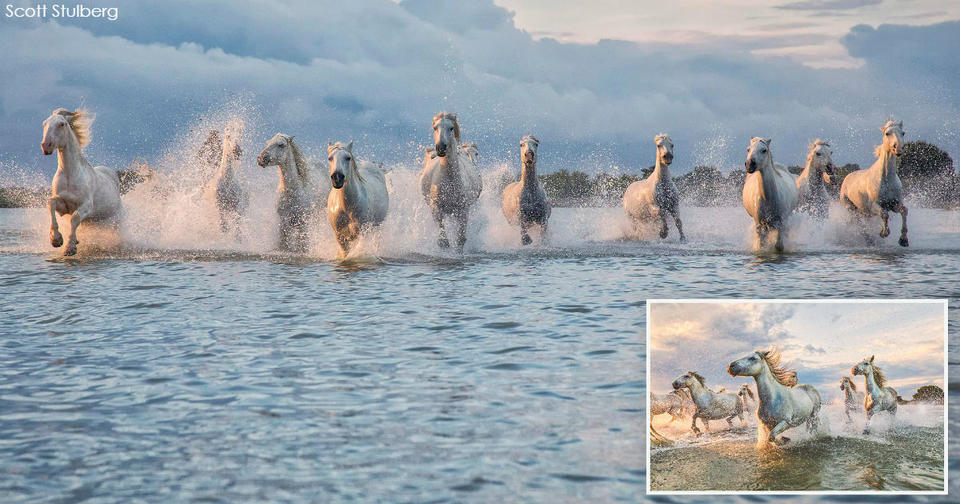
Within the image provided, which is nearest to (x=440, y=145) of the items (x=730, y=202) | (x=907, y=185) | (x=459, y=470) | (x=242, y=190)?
(x=242, y=190)

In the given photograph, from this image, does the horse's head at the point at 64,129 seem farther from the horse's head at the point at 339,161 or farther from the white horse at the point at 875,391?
the white horse at the point at 875,391

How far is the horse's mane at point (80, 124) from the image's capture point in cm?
1484

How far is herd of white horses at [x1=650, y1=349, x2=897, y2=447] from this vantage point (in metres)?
3.35

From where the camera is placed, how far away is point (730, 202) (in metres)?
30.3

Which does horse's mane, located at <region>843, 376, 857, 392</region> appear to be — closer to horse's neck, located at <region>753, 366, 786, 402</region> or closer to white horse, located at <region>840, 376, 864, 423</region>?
white horse, located at <region>840, 376, 864, 423</region>

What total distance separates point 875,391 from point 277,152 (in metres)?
12.3

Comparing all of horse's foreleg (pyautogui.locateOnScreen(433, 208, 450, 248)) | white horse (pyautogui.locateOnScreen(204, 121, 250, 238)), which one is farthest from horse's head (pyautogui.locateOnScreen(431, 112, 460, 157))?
white horse (pyautogui.locateOnScreen(204, 121, 250, 238))

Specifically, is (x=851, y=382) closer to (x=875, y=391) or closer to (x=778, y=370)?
(x=875, y=391)

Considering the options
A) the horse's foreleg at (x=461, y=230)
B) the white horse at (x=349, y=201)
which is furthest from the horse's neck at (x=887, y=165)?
the white horse at (x=349, y=201)

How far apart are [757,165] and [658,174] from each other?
9.87 feet

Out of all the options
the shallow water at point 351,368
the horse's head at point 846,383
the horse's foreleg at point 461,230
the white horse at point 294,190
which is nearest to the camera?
the horse's head at point 846,383

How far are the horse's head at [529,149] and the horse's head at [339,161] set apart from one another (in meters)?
4.21

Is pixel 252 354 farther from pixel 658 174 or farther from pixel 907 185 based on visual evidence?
pixel 907 185

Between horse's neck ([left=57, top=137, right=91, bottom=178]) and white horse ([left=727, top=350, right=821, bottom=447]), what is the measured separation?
13.1 m
